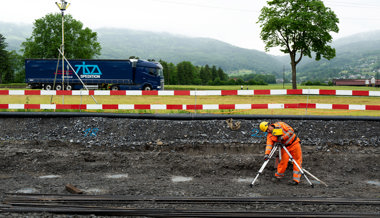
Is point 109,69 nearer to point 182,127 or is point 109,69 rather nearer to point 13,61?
point 182,127

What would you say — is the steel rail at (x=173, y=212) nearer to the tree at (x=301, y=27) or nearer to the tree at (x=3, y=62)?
the tree at (x=301, y=27)

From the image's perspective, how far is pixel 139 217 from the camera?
5461mm

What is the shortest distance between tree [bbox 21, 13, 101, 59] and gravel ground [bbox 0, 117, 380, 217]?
43.3m

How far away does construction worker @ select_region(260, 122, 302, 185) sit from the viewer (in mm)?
7714

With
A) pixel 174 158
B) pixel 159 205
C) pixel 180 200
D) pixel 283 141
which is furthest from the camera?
pixel 174 158

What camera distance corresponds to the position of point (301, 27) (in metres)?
35.7

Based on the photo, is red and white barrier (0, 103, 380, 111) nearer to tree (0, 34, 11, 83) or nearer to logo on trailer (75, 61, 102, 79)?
logo on trailer (75, 61, 102, 79)

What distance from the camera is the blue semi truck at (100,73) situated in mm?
30609

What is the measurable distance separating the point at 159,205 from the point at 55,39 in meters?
51.5

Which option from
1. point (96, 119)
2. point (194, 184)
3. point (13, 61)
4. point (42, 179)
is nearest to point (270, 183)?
point (194, 184)

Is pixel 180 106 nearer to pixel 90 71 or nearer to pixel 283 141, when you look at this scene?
pixel 283 141

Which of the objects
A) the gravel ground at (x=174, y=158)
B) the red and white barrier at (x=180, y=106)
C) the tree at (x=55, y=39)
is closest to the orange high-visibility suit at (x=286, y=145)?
the gravel ground at (x=174, y=158)

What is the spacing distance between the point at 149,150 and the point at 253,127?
3.65 meters

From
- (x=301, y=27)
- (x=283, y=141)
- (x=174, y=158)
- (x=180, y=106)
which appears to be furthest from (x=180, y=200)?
(x=301, y=27)
